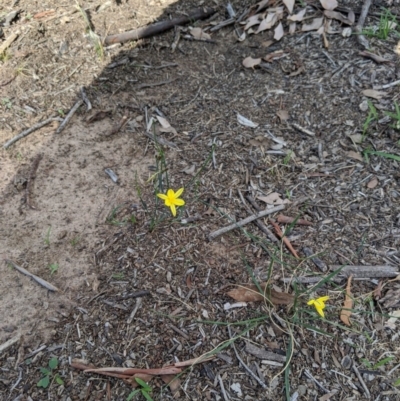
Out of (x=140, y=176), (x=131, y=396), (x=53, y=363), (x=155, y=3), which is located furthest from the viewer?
(x=155, y=3)

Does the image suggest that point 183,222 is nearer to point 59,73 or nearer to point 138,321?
point 138,321

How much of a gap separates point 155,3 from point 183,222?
2361 millimetres

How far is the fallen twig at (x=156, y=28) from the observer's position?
370 cm

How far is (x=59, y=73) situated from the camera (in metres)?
3.52

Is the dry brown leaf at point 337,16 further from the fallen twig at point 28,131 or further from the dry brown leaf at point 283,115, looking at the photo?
the fallen twig at point 28,131

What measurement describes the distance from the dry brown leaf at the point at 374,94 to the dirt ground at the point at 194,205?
11 mm

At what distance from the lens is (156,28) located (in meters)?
3.79

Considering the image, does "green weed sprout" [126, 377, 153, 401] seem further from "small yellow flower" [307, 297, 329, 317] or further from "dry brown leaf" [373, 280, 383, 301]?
"dry brown leaf" [373, 280, 383, 301]

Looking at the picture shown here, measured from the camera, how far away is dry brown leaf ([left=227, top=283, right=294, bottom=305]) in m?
2.29

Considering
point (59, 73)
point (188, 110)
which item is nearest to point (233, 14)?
point (188, 110)

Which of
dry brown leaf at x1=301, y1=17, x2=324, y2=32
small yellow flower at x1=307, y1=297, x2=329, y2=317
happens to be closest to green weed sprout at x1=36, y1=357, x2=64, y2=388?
small yellow flower at x1=307, y1=297, x2=329, y2=317

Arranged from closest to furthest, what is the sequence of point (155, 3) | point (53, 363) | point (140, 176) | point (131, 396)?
point (131, 396), point (53, 363), point (140, 176), point (155, 3)

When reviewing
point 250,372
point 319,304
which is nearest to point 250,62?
point 319,304

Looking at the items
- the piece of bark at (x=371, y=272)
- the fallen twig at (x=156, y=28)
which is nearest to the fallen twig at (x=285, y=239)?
the piece of bark at (x=371, y=272)
